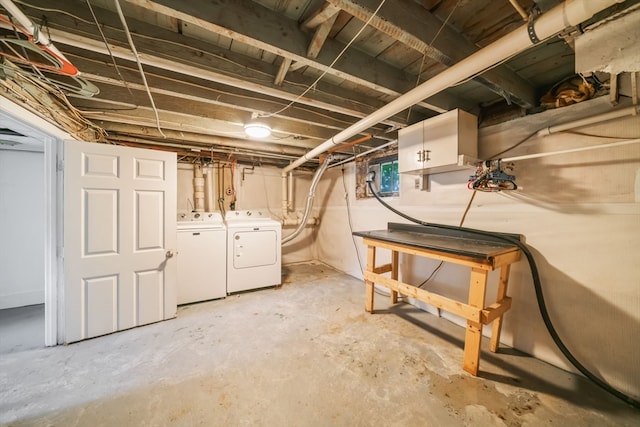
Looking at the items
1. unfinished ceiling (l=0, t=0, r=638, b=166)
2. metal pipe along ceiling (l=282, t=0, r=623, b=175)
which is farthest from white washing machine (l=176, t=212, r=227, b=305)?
metal pipe along ceiling (l=282, t=0, r=623, b=175)

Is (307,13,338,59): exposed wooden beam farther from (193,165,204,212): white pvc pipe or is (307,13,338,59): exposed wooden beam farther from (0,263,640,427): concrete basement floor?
(193,165,204,212): white pvc pipe

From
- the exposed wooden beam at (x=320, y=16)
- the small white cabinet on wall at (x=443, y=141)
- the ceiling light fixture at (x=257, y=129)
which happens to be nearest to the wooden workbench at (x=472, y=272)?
the small white cabinet on wall at (x=443, y=141)

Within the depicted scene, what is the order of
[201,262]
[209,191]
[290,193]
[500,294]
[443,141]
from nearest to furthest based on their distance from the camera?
[500,294], [443,141], [201,262], [209,191], [290,193]

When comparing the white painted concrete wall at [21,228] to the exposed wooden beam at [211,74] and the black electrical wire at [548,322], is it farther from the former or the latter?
the black electrical wire at [548,322]

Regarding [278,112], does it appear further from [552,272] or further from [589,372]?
[589,372]

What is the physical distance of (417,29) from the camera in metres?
1.14

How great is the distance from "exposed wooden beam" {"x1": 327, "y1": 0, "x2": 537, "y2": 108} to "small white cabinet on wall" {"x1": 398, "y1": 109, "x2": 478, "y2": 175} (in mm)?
431

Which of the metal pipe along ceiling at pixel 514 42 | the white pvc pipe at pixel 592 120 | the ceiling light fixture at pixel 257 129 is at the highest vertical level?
the ceiling light fixture at pixel 257 129

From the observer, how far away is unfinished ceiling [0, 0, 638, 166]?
1.08 m

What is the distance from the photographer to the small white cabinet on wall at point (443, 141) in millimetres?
1890

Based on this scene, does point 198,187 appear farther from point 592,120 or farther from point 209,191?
point 592,120

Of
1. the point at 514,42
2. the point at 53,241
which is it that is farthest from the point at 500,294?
the point at 53,241

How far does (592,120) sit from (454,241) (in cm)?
120

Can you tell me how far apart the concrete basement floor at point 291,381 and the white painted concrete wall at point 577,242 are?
10.6 inches
